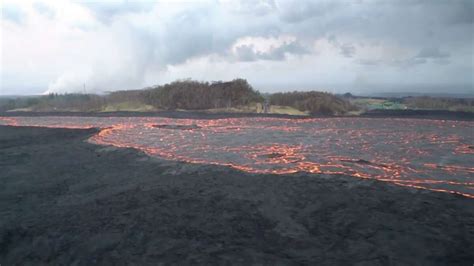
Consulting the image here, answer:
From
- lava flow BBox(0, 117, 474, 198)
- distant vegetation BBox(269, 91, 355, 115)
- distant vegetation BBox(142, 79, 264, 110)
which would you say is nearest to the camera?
lava flow BBox(0, 117, 474, 198)

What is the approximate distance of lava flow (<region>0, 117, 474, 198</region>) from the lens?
1043 cm

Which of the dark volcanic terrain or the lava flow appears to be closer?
the dark volcanic terrain

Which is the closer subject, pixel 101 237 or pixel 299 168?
pixel 101 237

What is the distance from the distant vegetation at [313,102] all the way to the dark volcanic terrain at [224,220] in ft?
90.6

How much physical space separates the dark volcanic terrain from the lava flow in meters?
1.29

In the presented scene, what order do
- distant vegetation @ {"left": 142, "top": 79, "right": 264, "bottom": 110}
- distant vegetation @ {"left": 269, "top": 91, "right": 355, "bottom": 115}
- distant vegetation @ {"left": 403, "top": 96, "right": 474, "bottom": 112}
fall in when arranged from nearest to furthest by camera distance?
1. distant vegetation @ {"left": 269, "top": 91, "right": 355, "bottom": 115}
2. distant vegetation @ {"left": 403, "top": 96, "right": 474, "bottom": 112}
3. distant vegetation @ {"left": 142, "top": 79, "right": 264, "bottom": 110}

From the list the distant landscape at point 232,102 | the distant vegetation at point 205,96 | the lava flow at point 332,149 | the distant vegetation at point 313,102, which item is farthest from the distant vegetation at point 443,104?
the distant vegetation at point 205,96

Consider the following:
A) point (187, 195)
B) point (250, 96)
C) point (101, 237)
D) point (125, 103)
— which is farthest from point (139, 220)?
point (125, 103)

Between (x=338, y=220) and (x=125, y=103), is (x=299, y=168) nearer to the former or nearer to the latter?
(x=338, y=220)

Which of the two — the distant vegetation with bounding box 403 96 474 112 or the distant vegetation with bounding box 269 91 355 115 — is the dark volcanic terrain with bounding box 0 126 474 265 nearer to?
the distant vegetation with bounding box 269 91 355 115

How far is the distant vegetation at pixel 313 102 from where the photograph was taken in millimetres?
36594

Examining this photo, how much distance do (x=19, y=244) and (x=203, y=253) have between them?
134 inches

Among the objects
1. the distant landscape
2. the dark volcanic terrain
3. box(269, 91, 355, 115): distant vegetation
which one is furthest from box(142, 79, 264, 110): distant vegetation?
the dark volcanic terrain

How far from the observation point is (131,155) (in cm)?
1344
